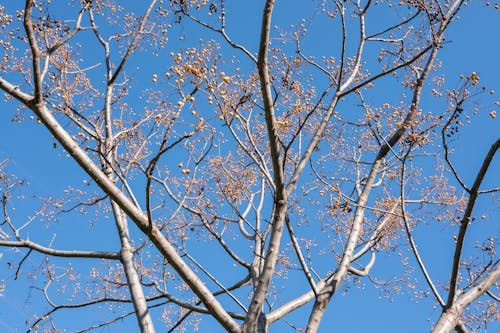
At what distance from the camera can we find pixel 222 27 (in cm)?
566

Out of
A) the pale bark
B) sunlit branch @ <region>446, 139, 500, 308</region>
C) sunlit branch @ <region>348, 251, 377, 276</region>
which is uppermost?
sunlit branch @ <region>348, 251, 377, 276</region>

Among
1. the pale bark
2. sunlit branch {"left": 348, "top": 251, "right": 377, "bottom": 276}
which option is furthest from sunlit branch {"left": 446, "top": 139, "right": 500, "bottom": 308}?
sunlit branch {"left": 348, "top": 251, "right": 377, "bottom": 276}

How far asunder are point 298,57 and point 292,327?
319 centimetres

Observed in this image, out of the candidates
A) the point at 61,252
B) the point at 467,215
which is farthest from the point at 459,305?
the point at 61,252

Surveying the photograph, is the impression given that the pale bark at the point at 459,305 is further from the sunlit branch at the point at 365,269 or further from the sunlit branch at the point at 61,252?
the sunlit branch at the point at 61,252

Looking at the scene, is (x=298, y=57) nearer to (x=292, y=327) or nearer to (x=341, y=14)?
(x=341, y=14)

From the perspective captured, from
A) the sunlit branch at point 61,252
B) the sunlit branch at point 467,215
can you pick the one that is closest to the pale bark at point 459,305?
the sunlit branch at point 467,215

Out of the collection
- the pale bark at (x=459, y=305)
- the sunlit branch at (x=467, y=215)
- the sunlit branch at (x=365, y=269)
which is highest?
the sunlit branch at (x=365, y=269)

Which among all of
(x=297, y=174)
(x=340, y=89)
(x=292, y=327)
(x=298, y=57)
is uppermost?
(x=298, y=57)

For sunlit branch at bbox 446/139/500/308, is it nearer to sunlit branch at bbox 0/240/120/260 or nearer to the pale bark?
the pale bark

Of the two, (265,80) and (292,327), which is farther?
(292,327)

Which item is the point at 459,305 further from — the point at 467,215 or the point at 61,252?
the point at 61,252

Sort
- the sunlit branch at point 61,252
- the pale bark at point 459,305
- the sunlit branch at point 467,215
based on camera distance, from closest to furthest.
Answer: the sunlit branch at point 467,215, the pale bark at point 459,305, the sunlit branch at point 61,252

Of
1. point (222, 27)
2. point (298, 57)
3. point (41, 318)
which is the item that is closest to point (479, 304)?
point (298, 57)
